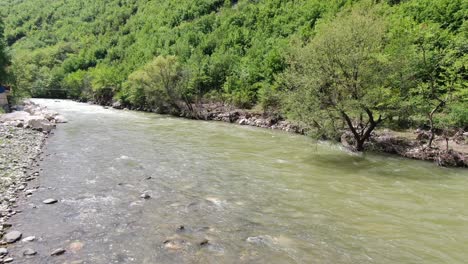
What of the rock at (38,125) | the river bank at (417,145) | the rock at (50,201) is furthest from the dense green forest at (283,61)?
the rock at (38,125)

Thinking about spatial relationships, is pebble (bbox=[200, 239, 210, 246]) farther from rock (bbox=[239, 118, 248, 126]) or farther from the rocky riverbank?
rock (bbox=[239, 118, 248, 126])

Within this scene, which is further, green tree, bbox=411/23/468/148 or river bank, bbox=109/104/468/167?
green tree, bbox=411/23/468/148

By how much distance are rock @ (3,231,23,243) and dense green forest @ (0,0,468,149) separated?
57.2 feet

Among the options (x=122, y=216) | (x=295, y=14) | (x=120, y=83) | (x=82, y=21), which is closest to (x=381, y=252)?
(x=122, y=216)

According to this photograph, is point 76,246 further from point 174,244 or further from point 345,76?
point 345,76

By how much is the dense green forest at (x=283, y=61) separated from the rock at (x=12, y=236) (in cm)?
1745

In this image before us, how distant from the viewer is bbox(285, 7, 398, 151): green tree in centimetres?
2167

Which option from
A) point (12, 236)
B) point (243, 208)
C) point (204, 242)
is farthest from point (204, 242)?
point (12, 236)

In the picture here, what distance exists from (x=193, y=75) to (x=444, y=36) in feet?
109

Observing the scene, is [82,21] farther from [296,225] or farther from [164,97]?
[296,225]

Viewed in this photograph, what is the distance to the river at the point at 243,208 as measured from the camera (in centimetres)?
941

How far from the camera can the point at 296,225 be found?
11.2 m

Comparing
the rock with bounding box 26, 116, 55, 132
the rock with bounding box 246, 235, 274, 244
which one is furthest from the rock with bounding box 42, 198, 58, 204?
the rock with bounding box 26, 116, 55, 132

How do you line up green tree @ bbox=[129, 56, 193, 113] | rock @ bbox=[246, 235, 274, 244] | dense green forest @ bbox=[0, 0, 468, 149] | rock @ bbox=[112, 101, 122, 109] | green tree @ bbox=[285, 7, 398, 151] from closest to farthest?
rock @ bbox=[246, 235, 274, 244] < green tree @ bbox=[285, 7, 398, 151] < dense green forest @ bbox=[0, 0, 468, 149] < green tree @ bbox=[129, 56, 193, 113] < rock @ bbox=[112, 101, 122, 109]
